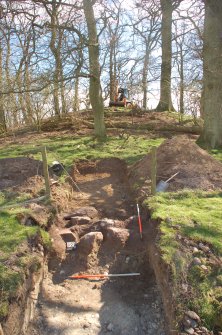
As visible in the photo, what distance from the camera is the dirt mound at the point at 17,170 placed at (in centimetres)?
768

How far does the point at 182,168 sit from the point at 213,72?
3.90m

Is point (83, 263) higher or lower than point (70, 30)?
lower

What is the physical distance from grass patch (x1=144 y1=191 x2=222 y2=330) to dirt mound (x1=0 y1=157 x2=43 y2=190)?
337 cm

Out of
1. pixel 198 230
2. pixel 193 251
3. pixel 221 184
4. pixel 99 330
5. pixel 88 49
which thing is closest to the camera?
pixel 99 330

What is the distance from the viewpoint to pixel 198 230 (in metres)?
5.11

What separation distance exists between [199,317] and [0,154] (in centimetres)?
877

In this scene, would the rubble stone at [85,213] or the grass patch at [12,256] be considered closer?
the grass patch at [12,256]

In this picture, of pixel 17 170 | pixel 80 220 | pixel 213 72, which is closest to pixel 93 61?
pixel 213 72

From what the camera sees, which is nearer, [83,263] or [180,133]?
[83,263]

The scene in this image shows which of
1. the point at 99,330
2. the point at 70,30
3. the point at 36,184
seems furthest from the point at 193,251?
the point at 70,30

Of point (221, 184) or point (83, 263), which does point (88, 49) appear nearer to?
point (221, 184)

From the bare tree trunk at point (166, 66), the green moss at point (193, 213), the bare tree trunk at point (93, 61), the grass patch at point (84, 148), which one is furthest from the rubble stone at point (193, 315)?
the bare tree trunk at point (166, 66)

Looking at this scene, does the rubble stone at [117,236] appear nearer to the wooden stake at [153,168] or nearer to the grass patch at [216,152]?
the wooden stake at [153,168]

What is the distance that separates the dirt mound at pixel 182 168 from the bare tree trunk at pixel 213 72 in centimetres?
219
